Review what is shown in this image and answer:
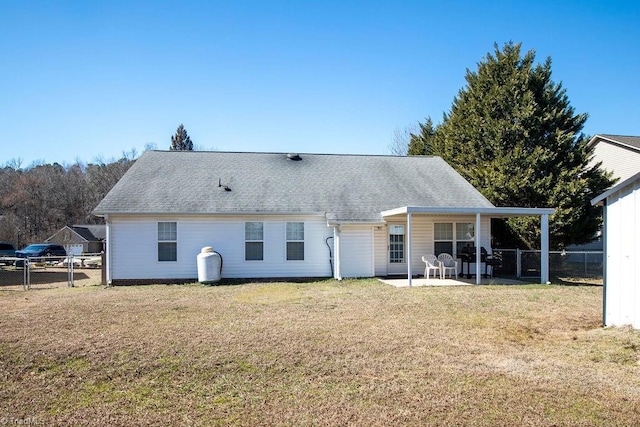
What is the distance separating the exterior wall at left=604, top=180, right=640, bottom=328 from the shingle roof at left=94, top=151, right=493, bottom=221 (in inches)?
329

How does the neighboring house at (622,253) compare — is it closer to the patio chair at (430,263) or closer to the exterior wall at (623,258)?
the exterior wall at (623,258)

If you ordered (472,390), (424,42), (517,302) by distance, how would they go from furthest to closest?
(424,42) → (517,302) → (472,390)

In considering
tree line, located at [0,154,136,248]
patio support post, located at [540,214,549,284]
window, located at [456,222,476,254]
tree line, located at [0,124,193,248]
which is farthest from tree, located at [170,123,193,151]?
patio support post, located at [540,214,549,284]

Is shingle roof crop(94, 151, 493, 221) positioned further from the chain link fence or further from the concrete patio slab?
the chain link fence

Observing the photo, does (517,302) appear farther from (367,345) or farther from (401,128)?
(401,128)

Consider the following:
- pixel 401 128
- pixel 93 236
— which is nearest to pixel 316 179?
pixel 401 128

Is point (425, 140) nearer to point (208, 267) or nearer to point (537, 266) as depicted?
point (537, 266)

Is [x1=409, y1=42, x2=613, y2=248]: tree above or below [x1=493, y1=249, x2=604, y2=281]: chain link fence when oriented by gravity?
above

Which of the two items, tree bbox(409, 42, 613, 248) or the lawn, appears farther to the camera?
tree bbox(409, 42, 613, 248)

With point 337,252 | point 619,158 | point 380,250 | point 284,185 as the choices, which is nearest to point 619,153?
point 619,158

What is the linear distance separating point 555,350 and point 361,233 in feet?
31.8

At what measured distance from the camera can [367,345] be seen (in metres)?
6.88

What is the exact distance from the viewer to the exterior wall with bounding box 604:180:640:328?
767cm

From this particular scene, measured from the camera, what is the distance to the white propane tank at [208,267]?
1498 cm
